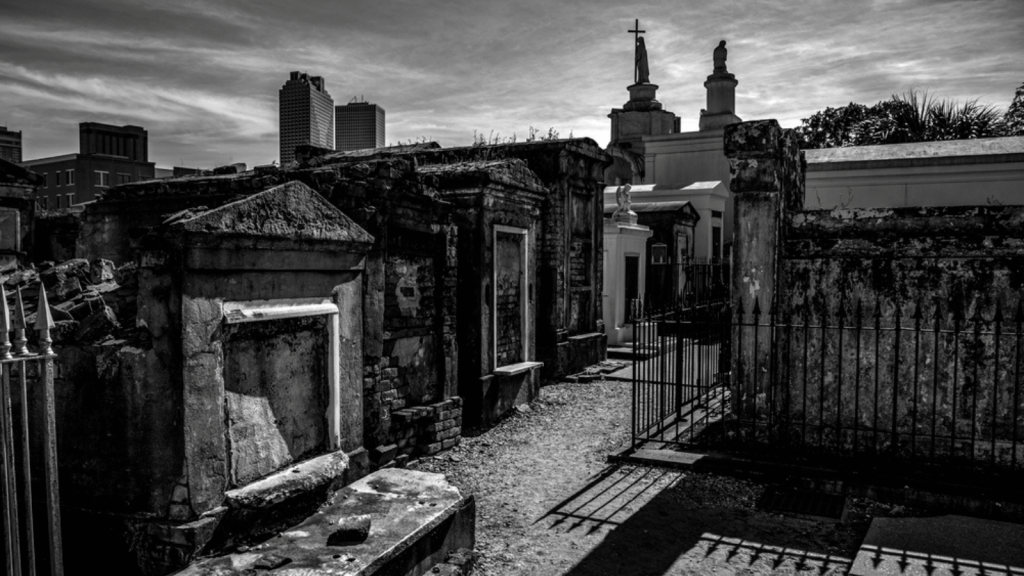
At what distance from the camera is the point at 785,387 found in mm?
6617

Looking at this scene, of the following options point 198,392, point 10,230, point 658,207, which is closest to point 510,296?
point 198,392

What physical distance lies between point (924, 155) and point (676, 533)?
10.9 m

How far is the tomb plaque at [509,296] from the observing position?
29.8 ft

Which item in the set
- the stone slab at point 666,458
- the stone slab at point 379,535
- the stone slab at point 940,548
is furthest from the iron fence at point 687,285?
the stone slab at point 379,535

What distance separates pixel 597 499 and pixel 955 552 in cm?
268

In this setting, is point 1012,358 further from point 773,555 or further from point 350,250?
point 350,250

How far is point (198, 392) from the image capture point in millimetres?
3869

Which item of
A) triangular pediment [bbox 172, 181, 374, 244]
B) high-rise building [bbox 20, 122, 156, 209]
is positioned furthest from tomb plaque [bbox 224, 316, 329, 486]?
high-rise building [bbox 20, 122, 156, 209]

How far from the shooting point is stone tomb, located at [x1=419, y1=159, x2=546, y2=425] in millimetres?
8547

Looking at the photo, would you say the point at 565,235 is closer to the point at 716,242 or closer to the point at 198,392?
the point at 198,392

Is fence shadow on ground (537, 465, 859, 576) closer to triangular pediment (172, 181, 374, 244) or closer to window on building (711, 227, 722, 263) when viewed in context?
triangular pediment (172, 181, 374, 244)

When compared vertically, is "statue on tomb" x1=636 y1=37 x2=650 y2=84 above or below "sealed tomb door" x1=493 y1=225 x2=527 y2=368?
above

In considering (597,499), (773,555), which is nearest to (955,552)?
(773,555)

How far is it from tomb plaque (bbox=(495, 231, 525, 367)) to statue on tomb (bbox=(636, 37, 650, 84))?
2891 cm
